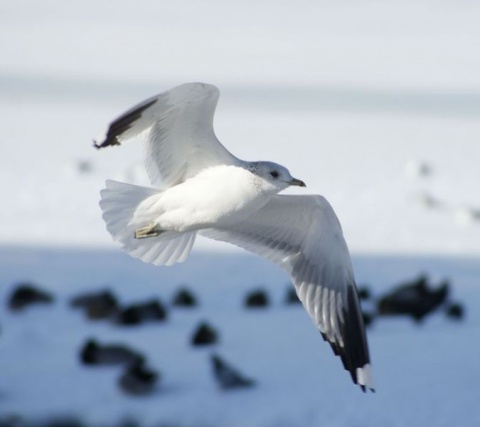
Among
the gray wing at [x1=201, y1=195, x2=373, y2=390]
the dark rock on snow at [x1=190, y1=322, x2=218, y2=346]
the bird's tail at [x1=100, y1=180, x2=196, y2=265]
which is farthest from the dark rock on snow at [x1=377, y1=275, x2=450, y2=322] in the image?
the bird's tail at [x1=100, y1=180, x2=196, y2=265]

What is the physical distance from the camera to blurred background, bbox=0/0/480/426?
5.32m

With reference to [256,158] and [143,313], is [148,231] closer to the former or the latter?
[143,313]

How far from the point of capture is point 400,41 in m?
15.5

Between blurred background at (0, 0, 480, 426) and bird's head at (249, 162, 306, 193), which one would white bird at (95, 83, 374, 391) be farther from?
blurred background at (0, 0, 480, 426)

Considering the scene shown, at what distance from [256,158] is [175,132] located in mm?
5265

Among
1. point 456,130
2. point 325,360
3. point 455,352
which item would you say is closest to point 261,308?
point 325,360

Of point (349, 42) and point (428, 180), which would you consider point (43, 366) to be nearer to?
point (428, 180)

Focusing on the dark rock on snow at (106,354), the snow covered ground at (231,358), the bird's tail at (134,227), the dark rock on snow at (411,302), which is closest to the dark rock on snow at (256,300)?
the snow covered ground at (231,358)

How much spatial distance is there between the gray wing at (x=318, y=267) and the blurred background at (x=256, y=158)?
47.8 inches

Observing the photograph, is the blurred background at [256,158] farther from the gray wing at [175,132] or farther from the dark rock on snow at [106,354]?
the gray wing at [175,132]

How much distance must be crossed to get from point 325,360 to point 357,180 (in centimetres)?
300

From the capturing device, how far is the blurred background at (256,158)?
17.5ft

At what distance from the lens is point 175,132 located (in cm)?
358

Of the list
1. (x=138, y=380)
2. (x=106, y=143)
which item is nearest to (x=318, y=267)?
(x=106, y=143)
